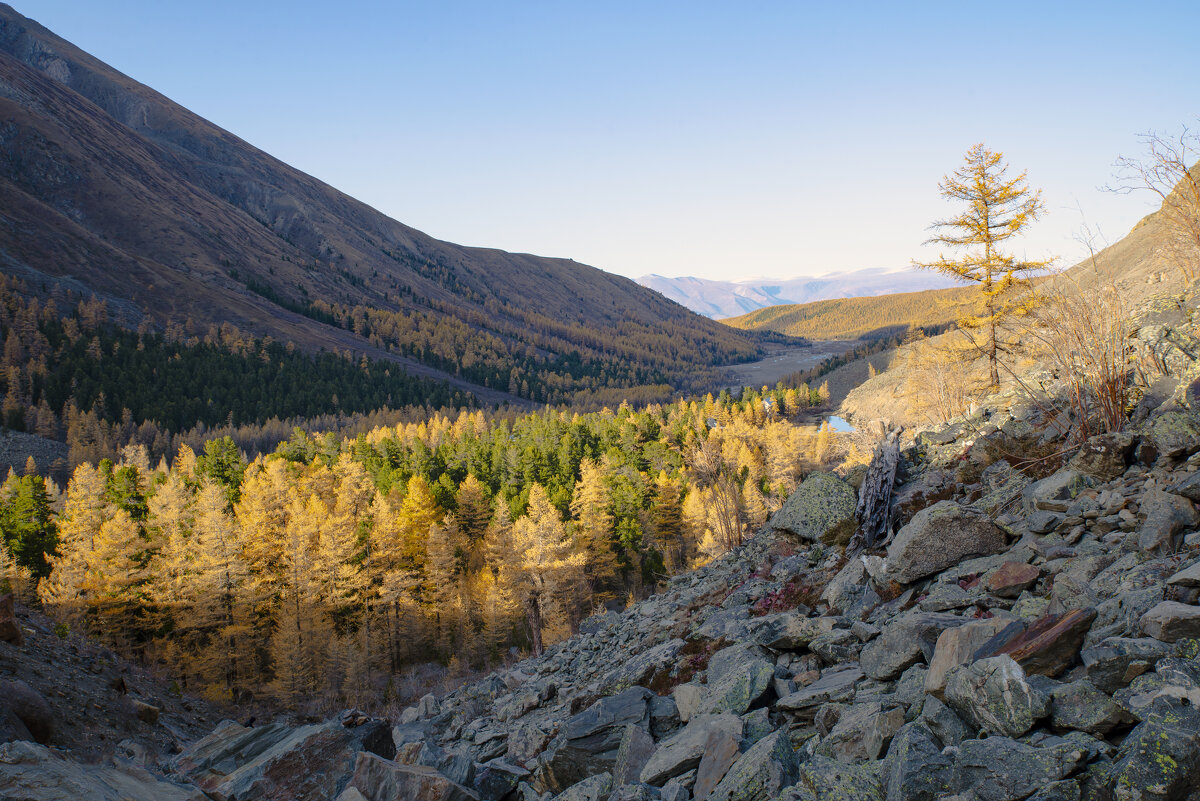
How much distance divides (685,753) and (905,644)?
268 centimetres

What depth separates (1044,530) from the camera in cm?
793

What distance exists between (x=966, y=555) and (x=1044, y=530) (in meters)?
1.09

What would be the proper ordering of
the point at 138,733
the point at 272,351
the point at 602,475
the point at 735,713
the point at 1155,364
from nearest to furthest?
the point at 735,713
the point at 1155,364
the point at 138,733
the point at 602,475
the point at 272,351

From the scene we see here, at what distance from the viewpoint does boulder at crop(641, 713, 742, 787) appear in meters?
6.78

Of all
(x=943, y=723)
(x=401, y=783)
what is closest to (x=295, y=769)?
(x=401, y=783)

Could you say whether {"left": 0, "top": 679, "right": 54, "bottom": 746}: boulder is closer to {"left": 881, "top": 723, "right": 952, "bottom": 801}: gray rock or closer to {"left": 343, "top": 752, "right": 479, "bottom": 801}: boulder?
{"left": 343, "top": 752, "right": 479, "bottom": 801}: boulder

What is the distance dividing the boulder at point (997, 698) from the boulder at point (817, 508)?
10040 millimetres

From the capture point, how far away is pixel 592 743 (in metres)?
9.06

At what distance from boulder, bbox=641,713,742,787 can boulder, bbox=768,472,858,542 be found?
8.81 metres

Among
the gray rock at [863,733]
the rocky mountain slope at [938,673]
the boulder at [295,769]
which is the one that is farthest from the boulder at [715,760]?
the boulder at [295,769]

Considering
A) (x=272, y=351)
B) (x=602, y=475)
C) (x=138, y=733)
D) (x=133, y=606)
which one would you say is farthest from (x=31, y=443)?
(x=138, y=733)

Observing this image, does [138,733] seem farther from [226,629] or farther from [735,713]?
[735,713]

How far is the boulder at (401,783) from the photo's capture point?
888 centimetres

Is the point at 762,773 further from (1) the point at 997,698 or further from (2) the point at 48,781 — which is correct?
(2) the point at 48,781
